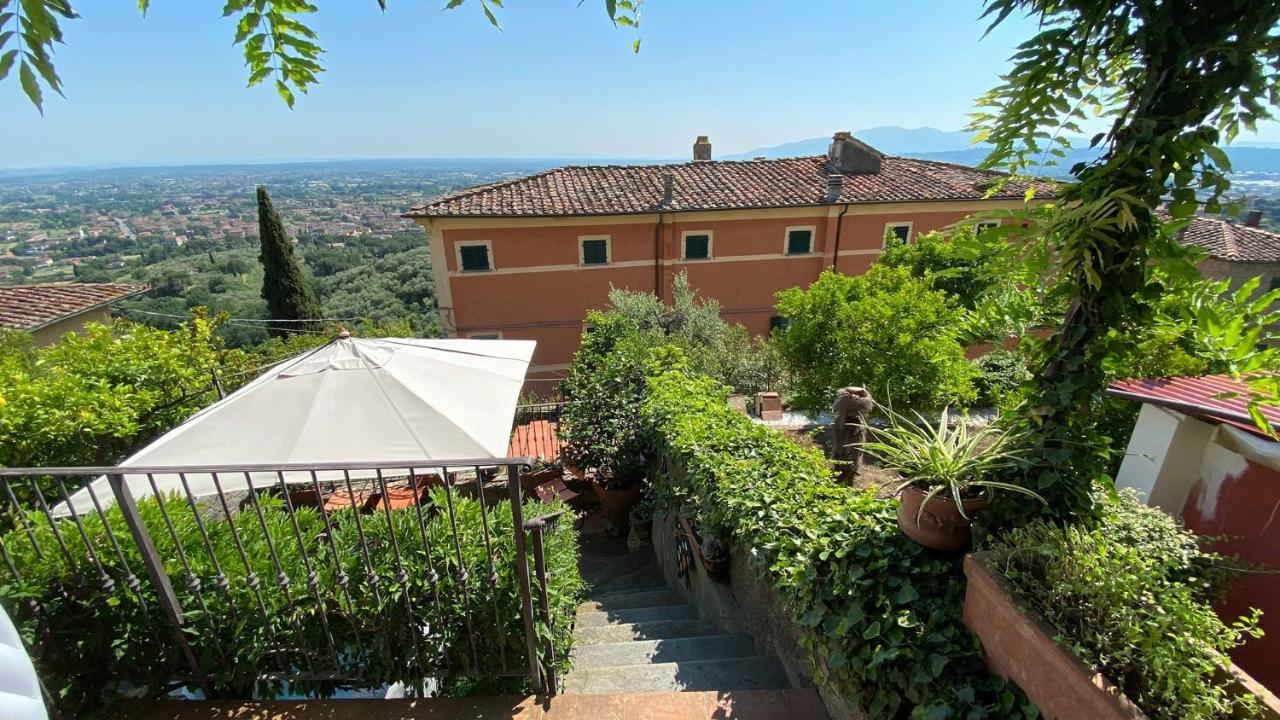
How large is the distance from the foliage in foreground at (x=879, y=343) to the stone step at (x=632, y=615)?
4.07 m

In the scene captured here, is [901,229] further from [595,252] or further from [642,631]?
[642,631]

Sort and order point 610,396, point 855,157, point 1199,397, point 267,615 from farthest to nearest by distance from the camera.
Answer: point 855,157 < point 610,396 < point 1199,397 < point 267,615

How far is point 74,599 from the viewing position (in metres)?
2.72

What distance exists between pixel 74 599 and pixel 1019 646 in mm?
4416

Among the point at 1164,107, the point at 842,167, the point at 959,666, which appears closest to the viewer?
the point at 1164,107

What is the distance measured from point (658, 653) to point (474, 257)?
1387 cm

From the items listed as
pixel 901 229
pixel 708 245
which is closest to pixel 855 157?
pixel 901 229

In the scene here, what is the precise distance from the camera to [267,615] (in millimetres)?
2695

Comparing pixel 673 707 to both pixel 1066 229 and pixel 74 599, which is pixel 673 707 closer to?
pixel 1066 229

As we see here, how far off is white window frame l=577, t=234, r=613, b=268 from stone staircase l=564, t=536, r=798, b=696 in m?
12.0

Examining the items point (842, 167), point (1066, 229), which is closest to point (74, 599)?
point (1066, 229)

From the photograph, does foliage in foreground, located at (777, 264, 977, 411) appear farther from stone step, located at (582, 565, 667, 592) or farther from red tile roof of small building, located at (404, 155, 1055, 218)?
red tile roof of small building, located at (404, 155, 1055, 218)

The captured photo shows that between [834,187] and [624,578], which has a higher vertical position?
[834,187]

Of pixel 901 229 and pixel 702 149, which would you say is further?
pixel 702 149
